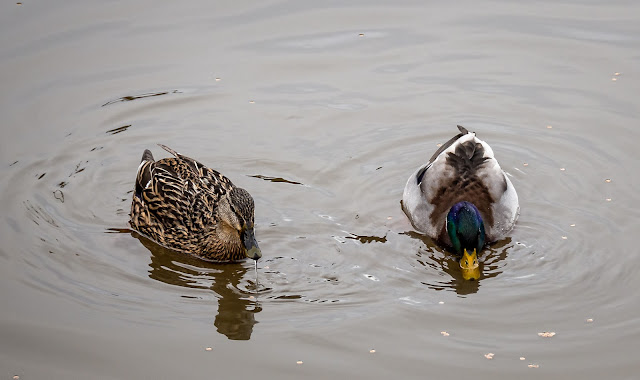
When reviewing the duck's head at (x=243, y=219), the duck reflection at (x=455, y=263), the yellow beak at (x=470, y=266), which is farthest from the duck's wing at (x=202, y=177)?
the yellow beak at (x=470, y=266)

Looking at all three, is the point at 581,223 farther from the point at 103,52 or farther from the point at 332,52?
the point at 103,52

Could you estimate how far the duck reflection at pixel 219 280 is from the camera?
7051 mm

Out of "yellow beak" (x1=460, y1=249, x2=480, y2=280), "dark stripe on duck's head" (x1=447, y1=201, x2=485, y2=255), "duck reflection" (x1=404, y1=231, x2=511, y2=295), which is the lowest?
"duck reflection" (x1=404, y1=231, x2=511, y2=295)

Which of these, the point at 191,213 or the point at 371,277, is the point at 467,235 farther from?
the point at 191,213

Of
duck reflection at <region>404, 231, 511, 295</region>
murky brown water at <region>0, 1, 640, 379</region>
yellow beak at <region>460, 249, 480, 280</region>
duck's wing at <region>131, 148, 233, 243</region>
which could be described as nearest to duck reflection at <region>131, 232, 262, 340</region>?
murky brown water at <region>0, 1, 640, 379</region>

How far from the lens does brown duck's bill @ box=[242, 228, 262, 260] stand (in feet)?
23.9

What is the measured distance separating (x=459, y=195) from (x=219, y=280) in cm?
248

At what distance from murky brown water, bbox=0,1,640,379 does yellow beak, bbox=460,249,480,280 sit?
11cm

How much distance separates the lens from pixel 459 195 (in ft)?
28.1

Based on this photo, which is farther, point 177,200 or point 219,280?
point 177,200

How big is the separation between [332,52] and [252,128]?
77.3 inches

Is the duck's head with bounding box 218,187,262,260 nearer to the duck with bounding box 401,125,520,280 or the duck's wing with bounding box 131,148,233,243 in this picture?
the duck's wing with bounding box 131,148,233,243

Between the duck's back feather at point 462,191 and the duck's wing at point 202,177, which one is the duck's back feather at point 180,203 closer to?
the duck's wing at point 202,177

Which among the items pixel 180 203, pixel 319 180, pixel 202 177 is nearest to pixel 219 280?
pixel 180 203
